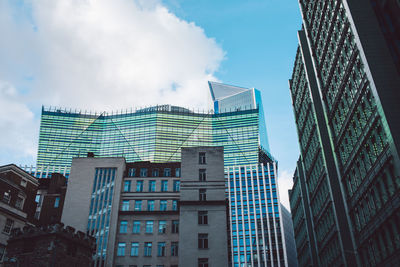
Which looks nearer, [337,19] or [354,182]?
[354,182]

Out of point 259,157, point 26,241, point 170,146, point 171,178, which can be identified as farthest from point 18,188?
point 259,157

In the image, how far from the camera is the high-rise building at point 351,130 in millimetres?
38312

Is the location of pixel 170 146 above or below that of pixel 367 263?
above

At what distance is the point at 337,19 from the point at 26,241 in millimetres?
48487

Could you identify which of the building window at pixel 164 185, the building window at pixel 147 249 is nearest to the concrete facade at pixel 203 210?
the building window at pixel 164 185

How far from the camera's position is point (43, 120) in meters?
185

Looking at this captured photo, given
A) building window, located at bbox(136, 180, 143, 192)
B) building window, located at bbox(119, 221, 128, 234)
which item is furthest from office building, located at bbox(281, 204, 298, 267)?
building window, located at bbox(119, 221, 128, 234)

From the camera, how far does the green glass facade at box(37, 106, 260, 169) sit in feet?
586

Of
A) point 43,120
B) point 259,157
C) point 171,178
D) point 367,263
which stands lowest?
point 367,263

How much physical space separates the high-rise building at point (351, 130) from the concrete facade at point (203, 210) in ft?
54.6

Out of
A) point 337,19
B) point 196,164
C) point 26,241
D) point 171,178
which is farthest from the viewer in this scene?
point 171,178

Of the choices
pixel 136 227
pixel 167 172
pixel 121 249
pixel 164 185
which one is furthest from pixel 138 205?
pixel 167 172

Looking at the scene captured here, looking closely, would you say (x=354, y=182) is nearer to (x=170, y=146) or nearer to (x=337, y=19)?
(x=337, y=19)

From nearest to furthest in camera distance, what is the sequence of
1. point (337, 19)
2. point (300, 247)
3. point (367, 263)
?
point (367, 263)
point (337, 19)
point (300, 247)
